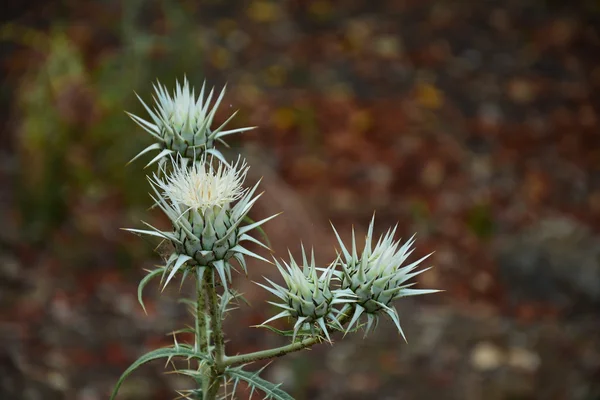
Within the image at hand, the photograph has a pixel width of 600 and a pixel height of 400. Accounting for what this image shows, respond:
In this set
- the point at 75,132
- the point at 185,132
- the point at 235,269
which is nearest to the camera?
the point at 235,269

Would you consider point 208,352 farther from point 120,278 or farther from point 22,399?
point 120,278

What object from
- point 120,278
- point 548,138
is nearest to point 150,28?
point 120,278

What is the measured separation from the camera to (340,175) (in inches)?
273

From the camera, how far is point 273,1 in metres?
8.84

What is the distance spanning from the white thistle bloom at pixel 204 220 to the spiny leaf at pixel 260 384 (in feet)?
0.88

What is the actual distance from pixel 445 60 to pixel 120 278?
14.3ft

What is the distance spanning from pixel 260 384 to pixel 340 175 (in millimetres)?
5148

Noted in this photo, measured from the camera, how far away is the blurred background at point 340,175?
5242 millimetres

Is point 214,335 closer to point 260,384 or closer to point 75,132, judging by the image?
point 260,384

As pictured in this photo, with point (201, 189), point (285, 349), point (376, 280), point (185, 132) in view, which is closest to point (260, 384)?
point (285, 349)

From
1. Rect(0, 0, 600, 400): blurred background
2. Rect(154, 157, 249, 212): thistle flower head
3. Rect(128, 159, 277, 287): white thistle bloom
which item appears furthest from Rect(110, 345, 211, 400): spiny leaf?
Rect(0, 0, 600, 400): blurred background

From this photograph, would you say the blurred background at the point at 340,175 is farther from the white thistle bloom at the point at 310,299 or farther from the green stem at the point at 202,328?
the white thistle bloom at the point at 310,299

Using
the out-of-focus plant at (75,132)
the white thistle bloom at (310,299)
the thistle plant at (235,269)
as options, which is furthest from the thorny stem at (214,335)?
the out-of-focus plant at (75,132)

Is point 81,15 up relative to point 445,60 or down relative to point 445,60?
up
